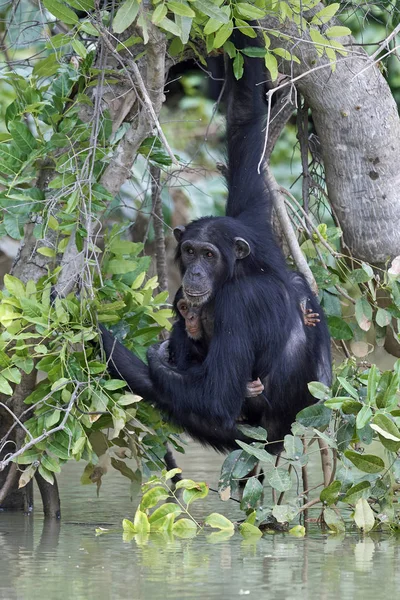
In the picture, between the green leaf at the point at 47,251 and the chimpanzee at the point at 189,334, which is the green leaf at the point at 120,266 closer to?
the green leaf at the point at 47,251

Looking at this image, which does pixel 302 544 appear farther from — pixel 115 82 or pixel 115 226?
pixel 115 82

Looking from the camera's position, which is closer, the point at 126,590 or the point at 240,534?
the point at 126,590

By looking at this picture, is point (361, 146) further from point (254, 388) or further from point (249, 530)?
point (249, 530)

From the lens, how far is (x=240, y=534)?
600cm

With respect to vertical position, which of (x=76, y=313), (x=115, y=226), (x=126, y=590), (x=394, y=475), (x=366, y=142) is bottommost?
(x=126, y=590)

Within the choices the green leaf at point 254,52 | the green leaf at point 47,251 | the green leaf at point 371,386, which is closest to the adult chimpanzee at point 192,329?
the green leaf at point 47,251

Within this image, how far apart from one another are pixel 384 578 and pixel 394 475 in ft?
4.78

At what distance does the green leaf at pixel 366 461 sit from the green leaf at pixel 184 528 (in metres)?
1.03

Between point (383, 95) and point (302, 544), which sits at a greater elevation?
point (383, 95)

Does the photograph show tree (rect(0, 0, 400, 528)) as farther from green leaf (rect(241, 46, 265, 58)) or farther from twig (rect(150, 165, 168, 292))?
twig (rect(150, 165, 168, 292))

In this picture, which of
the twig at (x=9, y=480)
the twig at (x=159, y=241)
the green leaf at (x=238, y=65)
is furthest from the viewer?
the twig at (x=159, y=241)

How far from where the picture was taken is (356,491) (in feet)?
19.3

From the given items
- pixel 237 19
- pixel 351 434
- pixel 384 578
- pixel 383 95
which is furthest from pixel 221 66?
pixel 384 578

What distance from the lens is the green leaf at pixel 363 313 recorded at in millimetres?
6723
